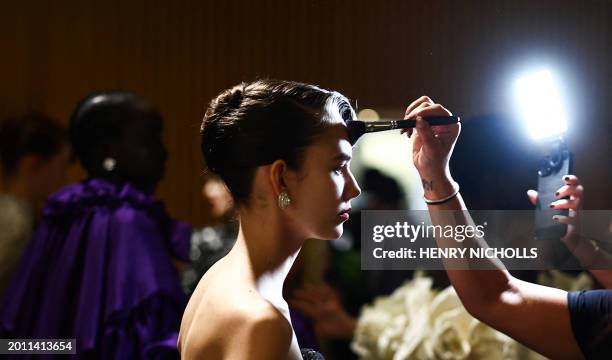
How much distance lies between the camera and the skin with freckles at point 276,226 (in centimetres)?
114

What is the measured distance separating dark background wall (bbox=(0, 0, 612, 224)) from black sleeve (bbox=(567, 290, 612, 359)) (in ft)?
0.45

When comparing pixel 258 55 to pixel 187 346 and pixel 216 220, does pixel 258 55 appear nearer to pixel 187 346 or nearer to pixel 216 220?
pixel 216 220

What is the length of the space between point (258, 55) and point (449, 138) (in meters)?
0.37

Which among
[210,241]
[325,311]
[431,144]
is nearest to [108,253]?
[210,241]

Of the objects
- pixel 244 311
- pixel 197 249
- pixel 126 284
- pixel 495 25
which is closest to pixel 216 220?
pixel 197 249

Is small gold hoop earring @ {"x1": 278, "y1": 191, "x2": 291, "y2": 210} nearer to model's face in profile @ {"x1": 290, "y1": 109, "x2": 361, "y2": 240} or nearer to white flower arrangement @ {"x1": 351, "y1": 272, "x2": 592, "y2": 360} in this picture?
model's face in profile @ {"x1": 290, "y1": 109, "x2": 361, "y2": 240}

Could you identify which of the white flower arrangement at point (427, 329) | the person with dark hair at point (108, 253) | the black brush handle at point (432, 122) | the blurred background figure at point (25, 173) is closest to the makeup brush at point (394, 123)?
the black brush handle at point (432, 122)

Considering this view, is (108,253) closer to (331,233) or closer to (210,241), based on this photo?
(210,241)

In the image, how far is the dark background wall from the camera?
4.30 feet

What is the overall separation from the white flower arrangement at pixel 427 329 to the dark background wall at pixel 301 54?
271 mm

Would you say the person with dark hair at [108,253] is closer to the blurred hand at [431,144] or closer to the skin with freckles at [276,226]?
the skin with freckles at [276,226]

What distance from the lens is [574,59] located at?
1.32 metres

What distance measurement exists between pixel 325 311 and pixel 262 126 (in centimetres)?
49

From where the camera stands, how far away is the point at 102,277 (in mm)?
1476
